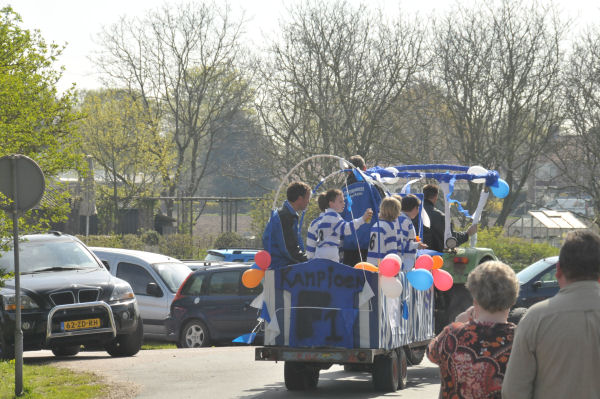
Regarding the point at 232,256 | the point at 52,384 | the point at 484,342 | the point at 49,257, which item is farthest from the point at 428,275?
the point at 232,256

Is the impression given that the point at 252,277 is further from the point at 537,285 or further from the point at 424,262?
the point at 537,285

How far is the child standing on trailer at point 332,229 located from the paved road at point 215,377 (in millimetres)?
1485

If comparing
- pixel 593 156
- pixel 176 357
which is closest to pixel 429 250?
pixel 176 357

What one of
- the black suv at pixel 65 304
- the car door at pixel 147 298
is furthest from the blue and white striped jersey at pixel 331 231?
the car door at pixel 147 298

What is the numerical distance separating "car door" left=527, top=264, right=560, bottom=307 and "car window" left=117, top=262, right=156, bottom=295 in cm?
726

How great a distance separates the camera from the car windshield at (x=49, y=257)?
49.7 feet

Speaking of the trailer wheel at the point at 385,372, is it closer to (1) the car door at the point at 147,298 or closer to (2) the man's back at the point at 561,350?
(2) the man's back at the point at 561,350

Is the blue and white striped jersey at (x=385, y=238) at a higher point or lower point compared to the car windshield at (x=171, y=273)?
higher

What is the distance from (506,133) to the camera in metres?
36.4

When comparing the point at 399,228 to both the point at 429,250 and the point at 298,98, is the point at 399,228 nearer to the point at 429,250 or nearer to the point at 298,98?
the point at 429,250

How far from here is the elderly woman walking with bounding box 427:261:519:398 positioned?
4.81m

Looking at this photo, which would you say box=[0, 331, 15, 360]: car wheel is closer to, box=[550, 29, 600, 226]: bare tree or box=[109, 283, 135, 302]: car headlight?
box=[109, 283, 135, 302]: car headlight

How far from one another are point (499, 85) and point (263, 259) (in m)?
26.4

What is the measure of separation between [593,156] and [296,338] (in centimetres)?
2891
